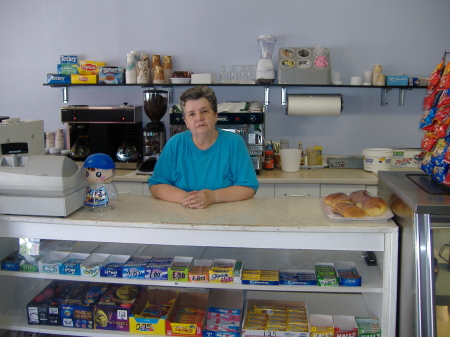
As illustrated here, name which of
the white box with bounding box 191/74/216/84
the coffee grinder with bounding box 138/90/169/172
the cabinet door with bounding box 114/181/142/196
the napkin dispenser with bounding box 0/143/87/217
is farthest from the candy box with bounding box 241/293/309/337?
the white box with bounding box 191/74/216/84

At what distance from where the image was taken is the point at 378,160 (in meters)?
3.68

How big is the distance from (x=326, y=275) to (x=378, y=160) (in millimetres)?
2062

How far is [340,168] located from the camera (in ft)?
12.9

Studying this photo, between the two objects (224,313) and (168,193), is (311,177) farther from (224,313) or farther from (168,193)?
(224,313)

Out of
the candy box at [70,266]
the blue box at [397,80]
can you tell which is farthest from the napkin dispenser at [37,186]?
the blue box at [397,80]

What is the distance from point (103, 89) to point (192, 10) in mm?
1052

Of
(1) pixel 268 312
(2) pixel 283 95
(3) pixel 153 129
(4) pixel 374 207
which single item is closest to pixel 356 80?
(2) pixel 283 95

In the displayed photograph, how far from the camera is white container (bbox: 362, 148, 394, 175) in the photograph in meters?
3.68

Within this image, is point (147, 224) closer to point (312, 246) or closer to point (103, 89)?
point (312, 246)

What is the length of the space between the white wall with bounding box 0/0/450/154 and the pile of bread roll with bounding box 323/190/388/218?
83.9 inches

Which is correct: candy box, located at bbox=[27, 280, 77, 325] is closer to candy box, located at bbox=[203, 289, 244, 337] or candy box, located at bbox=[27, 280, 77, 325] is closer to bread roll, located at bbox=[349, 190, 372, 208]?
candy box, located at bbox=[203, 289, 244, 337]

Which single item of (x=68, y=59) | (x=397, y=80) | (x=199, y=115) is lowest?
(x=199, y=115)

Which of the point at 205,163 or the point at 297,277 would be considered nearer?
the point at 297,277

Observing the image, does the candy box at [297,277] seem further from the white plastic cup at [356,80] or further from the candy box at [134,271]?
the white plastic cup at [356,80]
